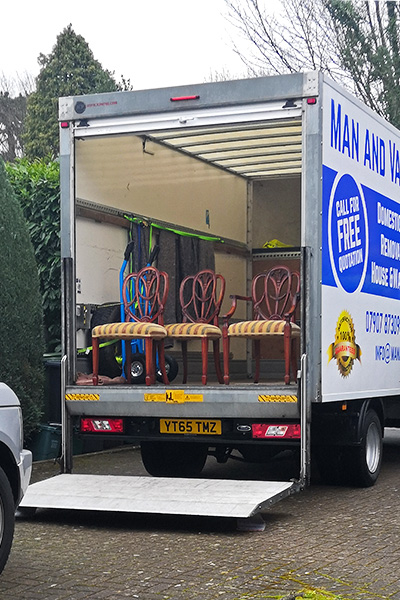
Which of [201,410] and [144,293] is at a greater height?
[144,293]

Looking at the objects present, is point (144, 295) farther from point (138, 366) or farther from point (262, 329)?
point (262, 329)

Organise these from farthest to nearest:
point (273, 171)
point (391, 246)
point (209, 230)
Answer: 1. point (273, 171)
2. point (209, 230)
3. point (391, 246)

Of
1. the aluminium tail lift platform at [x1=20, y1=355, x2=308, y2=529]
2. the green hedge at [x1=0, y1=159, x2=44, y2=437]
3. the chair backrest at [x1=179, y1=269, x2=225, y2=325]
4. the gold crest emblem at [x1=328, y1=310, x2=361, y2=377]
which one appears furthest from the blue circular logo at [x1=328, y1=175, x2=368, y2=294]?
the green hedge at [x1=0, y1=159, x2=44, y2=437]

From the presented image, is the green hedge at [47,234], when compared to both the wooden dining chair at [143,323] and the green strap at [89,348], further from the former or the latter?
the green strap at [89,348]

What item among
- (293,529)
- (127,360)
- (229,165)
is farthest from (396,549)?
(229,165)

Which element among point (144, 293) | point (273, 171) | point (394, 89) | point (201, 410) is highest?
point (394, 89)

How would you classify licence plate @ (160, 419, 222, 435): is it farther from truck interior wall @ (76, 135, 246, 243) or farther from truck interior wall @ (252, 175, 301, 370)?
truck interior wall @ (252, 175, 301, 370)

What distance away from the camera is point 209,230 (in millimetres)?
10703

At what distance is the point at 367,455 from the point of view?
852 cm

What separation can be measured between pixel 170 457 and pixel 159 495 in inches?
72.1

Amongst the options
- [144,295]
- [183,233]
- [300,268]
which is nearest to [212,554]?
[300,268]

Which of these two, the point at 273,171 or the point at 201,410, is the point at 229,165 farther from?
the point at 201,410

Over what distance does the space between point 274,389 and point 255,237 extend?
4745 mm

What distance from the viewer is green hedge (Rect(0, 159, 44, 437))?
943 centimetres
